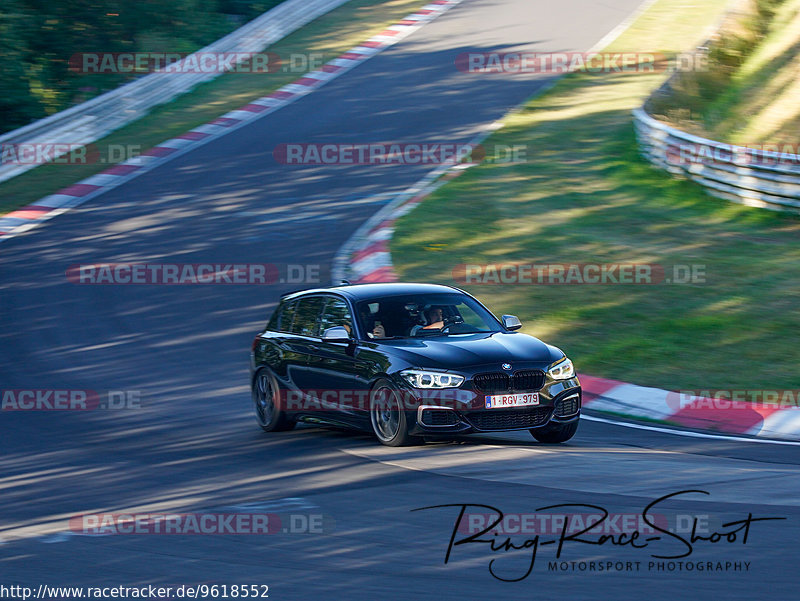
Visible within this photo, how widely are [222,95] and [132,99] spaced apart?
2716mm

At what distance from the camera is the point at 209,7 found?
3756cm

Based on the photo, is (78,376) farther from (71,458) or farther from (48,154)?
(48,154)

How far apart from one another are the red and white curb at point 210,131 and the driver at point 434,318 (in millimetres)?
13026

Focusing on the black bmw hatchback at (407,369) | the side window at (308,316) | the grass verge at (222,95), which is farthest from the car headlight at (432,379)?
Result: the grass verge at (222,95)

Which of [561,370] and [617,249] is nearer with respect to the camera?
[561,370]

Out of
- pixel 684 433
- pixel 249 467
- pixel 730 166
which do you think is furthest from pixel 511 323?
pixel 730 166

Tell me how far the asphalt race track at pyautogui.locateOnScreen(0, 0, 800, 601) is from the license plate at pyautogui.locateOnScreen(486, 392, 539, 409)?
0.42m

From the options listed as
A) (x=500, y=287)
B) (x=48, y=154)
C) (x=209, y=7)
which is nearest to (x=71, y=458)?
(x=500, y=287)

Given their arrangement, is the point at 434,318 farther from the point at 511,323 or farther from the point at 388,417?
the point at 388,417

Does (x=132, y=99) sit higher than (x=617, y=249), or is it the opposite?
(x=132, y=99)

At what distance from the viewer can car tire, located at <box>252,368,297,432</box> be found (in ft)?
38.1

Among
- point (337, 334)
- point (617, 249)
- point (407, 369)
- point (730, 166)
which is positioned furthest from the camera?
point (730, 166)

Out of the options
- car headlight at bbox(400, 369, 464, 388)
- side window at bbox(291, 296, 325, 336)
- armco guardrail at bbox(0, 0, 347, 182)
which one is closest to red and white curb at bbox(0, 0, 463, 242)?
armco guardrail at bbox(0, 0, 347, 182)

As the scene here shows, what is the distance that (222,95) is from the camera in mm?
31875
